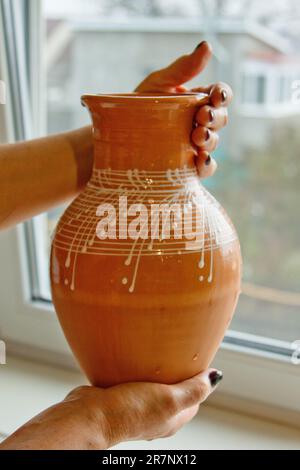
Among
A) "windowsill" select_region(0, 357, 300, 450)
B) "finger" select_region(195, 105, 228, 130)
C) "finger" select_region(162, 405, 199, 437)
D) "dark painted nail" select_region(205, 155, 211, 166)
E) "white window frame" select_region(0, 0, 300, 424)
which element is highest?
"finger" select_region(195, 105, 228, 130)

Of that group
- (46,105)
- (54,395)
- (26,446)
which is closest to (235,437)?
(54,395)

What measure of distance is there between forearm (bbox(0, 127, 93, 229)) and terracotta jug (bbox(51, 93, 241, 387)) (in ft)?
0.44

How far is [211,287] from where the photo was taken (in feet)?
2.47

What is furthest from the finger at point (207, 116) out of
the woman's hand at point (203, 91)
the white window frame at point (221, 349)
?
the white window frame at point (221, 349)

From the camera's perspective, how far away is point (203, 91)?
876mm

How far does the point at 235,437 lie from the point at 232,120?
497 millimetres

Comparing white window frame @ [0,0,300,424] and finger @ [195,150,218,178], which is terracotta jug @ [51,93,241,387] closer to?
finger @ [195,150,218,178]

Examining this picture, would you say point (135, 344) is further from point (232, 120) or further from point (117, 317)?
point (232, 120)

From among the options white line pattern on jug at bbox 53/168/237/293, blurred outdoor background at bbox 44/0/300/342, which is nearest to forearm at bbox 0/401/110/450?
white line pattern on jug at bbox 53/168/237/293

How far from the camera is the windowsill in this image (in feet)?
3.34

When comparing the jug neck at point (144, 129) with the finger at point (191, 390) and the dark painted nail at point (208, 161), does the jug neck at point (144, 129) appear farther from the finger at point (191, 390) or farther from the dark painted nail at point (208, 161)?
the finger at point (191, 390)

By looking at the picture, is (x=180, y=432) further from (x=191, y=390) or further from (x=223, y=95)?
(x=223, y=95)

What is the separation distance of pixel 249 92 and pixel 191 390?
1.83 feet

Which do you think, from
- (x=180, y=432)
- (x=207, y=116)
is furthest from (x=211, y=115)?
(x=180, y=432)
